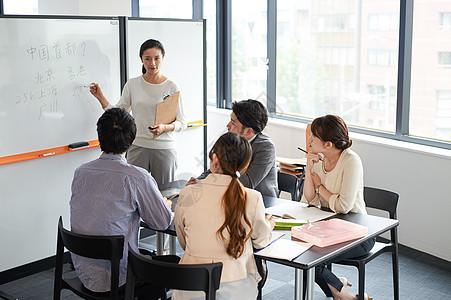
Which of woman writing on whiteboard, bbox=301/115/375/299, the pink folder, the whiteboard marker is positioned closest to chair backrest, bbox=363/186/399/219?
woman writing on whiteboard, bbox=301/115/375/299

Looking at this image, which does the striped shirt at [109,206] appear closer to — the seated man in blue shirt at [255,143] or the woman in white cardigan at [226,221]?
the woman in white cardigan at [226,221]

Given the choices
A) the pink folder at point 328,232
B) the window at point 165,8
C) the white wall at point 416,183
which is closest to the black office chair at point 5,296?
the pink folder at point 328,232

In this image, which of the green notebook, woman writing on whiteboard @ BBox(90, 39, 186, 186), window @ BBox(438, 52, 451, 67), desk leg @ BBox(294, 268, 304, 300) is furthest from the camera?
window @ BBox(438, 52, 451, 67)

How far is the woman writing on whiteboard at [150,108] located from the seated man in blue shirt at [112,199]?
1442 mm

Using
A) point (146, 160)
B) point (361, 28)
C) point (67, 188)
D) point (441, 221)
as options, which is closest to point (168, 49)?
point (146, 160)

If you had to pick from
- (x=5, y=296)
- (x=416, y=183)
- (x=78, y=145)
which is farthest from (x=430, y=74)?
(x=5, y=296)

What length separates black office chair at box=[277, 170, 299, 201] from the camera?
3.69 m

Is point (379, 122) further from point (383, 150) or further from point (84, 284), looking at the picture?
point (84, 284)

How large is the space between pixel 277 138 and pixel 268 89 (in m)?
0.69

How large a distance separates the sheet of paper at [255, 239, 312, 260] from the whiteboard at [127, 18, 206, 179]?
2.40 metres

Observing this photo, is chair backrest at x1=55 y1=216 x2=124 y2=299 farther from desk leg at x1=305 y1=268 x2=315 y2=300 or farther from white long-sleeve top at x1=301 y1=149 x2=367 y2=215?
white long-sleeve top at x1=301 y1=149 x2=367 y2=215

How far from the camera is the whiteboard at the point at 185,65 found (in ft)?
14.9

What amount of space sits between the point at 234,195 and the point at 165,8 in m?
3.99

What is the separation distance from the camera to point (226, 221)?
2.32 meters
